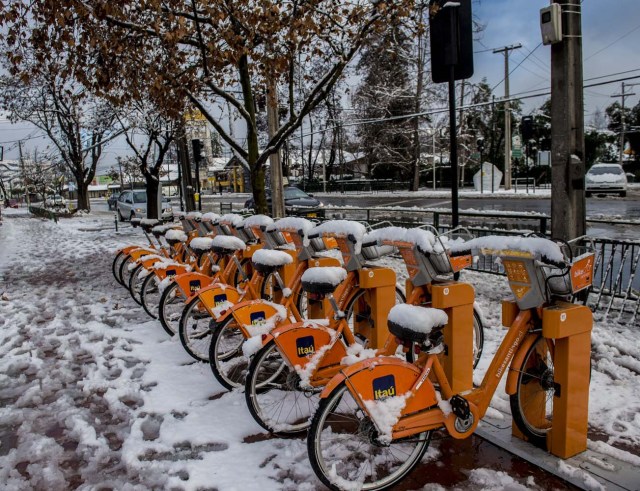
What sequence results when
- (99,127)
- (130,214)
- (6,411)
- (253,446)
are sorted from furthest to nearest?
(130,214) < (99,127) < (6,411) < (253,446)

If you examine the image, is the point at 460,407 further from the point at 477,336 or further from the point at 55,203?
the point at 55,203

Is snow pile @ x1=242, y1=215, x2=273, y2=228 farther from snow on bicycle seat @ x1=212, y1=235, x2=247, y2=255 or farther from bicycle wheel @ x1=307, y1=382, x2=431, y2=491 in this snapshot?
bicycle wheel @ x1=307, y1=382, x2=431, y2=491

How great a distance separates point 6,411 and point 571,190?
5.20m

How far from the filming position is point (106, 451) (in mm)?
3549

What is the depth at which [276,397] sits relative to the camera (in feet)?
13.4

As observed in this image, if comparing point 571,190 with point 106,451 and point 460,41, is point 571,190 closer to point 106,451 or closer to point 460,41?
point 460,41

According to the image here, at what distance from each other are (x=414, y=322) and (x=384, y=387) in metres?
0.38

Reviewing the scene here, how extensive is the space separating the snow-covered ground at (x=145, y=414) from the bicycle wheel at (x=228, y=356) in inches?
5.5

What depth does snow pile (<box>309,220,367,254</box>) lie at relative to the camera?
410 cm

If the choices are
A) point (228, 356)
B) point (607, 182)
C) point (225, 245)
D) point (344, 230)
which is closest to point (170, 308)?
point (225, 245)

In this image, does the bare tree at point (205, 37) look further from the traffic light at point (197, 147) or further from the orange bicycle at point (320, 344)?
the traffic light at point (197, 147)

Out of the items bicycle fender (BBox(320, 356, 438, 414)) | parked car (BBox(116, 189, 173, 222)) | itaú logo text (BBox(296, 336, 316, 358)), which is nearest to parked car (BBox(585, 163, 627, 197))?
parked car (BBox(116, 189, 173, 222))

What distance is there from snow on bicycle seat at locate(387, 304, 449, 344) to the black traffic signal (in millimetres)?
3725

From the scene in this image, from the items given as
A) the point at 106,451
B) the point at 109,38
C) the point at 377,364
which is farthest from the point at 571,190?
the point at 109,38
